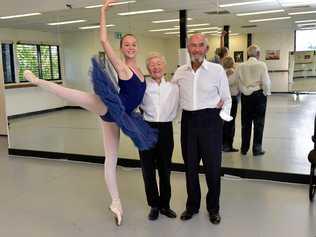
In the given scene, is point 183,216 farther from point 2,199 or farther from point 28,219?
point 2,199

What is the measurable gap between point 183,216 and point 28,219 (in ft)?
4.83

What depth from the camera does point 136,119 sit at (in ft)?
9.22

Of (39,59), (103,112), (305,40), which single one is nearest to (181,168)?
(103,112)

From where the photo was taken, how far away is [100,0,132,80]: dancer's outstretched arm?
98.9 inches

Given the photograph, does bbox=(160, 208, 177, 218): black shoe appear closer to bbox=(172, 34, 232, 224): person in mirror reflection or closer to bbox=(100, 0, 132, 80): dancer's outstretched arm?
bbox=(172, 34, 232, 224): person in mirror reflection

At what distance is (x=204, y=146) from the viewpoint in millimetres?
2850

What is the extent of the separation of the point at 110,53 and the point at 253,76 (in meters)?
2.53

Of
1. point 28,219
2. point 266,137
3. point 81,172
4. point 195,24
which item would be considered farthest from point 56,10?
point 266,137

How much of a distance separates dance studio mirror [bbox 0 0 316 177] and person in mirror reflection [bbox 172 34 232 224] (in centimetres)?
48

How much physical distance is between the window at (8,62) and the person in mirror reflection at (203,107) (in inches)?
160

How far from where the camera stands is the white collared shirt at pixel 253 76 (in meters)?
4.39

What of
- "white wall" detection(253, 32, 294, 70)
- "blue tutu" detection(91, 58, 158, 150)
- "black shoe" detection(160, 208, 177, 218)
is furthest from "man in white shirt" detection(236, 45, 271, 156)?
"blue tutu" detection(91, 58, 158, 150)

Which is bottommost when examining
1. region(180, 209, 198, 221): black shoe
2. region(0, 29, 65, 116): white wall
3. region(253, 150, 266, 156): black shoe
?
region(180, 209, 198, 221): black shoe

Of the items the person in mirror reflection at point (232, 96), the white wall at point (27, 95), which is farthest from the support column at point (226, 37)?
the white wall at point (27, 95)
